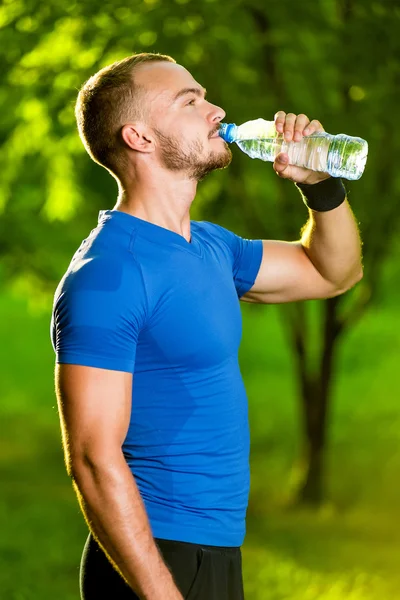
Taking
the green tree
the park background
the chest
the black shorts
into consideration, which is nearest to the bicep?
the chest

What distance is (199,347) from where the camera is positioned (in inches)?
76.0

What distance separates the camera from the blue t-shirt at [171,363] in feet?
6.08

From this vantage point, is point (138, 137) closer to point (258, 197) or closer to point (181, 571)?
point (181, 571)

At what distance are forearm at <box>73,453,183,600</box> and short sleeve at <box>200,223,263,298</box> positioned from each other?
725mm

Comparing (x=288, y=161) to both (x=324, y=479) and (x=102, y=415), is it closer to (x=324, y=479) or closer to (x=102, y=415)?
(x=102, y=415)

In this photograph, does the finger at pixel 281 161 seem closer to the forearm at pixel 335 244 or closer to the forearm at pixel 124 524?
the forearm at pixel 335 244

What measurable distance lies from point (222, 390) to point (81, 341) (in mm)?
337

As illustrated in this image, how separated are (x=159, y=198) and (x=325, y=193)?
0.49 meters

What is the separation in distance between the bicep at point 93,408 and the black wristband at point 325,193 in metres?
0.80

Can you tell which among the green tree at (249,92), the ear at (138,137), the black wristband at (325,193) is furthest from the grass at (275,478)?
the ear at (138,137)

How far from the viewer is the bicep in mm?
1771

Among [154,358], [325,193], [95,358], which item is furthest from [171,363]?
[325,193]

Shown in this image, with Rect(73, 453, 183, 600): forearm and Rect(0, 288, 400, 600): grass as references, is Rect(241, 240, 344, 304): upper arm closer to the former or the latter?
Rect(73, 453, 183, 600): forearm

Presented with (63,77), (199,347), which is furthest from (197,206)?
(199,347)
